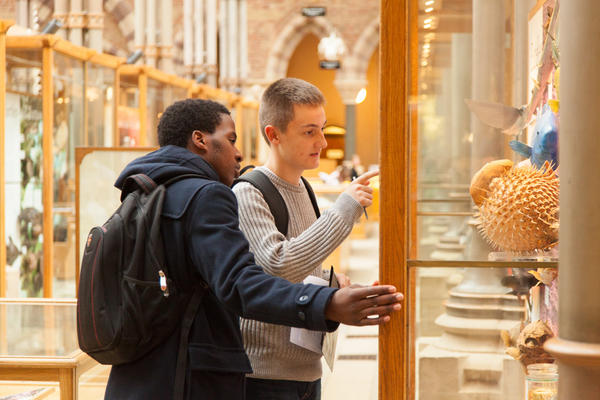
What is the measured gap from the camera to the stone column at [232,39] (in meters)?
23.4

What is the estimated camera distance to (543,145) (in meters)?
1.74

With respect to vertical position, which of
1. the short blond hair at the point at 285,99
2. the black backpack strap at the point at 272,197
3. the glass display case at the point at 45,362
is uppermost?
the short blond hair at the point at 285,99

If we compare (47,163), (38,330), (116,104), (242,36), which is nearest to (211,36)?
(242,36)

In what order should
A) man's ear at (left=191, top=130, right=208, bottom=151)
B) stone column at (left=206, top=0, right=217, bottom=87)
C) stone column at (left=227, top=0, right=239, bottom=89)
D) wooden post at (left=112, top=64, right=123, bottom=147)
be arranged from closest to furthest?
man's ear at (left=191, top=130, right=208, bottom=151)
wooden post at (left=112, top=64, right=123, bottom=147)
stone column at (left=206, top=0, right=217, bottom=87)
stone column at (left=227, top=0, right=239, bottom=89)

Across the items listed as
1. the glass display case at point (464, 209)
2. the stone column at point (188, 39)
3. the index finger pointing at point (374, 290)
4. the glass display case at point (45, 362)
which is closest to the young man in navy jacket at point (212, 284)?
the index finger pointing at point (374, 290)

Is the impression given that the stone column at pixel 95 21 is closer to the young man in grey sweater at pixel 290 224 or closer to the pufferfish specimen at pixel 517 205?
the young man in grey sweater at pixel 290 224

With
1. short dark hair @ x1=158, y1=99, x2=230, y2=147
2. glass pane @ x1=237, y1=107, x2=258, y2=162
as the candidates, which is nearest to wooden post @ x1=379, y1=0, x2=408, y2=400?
short dark hair @ x1=158, y1=99, x2=230, y2=147

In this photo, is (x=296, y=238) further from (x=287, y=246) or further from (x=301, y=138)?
(x=301, y=138)

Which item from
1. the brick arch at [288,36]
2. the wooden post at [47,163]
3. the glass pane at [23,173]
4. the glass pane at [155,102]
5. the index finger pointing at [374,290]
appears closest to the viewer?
the index finger pointing at [374,290]

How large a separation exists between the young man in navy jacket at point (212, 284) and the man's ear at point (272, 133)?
24 cm

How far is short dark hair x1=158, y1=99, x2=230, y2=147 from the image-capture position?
1988 mm

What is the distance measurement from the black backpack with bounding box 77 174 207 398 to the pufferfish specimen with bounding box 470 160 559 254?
665 mm

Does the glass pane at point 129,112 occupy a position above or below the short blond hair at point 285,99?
above

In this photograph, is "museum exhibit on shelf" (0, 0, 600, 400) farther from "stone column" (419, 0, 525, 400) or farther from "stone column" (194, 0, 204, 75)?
"stone column" (194, 0, 204, 75)
